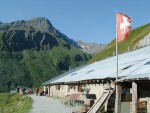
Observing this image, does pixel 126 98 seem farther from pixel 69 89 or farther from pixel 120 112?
pixel 69 89

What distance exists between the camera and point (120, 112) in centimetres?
2266

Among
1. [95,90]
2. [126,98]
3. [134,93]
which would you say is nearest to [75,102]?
[95,90]

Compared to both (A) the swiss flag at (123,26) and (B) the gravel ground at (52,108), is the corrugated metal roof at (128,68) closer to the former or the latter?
(A) the swiss flag at (123,26)

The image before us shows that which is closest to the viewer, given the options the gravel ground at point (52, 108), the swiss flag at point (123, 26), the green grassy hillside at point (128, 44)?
the swiss flag at point (123, 26)

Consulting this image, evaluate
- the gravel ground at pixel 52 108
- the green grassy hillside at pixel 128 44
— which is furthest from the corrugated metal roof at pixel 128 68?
the green grassy hillside at pixel 128 44

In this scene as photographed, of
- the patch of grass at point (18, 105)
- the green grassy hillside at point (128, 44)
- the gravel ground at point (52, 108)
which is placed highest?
the green grassy hillside at point (128, 44)

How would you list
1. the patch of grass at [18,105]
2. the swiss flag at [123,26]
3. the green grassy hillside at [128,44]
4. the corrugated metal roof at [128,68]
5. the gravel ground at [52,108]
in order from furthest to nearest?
the green grassy hillside at [128,44] < the patch of grass at [18,105] < the gravel ground at [52,108] < the corrugated metal roof at [128,68] < the swiss flag at [123,26]

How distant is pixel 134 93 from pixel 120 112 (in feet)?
6.80

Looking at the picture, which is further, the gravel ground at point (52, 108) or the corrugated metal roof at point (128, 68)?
the gravel ground at point (52, 108)

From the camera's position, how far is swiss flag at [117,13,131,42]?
77.8 ft

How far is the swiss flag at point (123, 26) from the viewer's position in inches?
933

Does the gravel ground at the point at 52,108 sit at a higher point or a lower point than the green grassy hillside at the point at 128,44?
lower

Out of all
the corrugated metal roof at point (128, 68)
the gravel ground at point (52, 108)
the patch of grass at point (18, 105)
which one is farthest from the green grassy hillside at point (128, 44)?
the gravel ground at point (52, 108)

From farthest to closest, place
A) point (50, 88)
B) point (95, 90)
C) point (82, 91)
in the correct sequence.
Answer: point (50, 88) → point (82, 91) → point (95, 90)
